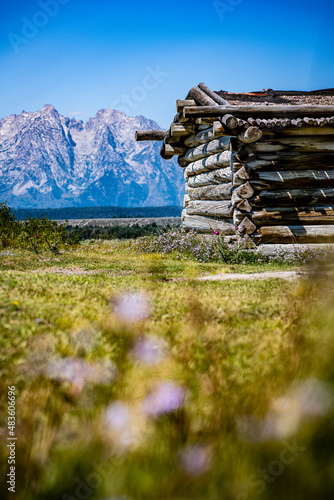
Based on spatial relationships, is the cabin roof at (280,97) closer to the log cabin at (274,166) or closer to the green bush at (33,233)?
the log cabin at (274,166)

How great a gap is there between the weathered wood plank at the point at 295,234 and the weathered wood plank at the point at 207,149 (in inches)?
106

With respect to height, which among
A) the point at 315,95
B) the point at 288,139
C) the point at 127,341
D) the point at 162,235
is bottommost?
the point at 162,235

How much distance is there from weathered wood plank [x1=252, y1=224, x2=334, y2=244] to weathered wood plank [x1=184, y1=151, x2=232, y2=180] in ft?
7.58

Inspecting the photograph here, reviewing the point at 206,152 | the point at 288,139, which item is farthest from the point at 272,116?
the point at 206,152

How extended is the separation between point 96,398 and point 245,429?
2.33 ft

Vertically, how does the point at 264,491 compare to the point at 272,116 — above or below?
below

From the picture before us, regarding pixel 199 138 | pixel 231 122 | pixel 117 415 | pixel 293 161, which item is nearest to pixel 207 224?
pixel 199 138

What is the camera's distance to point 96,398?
1878mm

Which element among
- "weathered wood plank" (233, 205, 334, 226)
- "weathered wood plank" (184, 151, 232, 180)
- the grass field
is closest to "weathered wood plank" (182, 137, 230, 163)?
"weathered wood plank" (184, 151, 232, 180)

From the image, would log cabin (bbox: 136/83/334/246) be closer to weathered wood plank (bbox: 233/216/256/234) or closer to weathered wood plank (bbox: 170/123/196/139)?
weathered wood plank (bbox: 233/216/256/234)

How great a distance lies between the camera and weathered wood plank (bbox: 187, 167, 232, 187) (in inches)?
428

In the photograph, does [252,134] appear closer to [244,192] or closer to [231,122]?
[231,122]

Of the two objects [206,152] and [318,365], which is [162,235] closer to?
[206,152]

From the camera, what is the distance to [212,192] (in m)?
12.0
